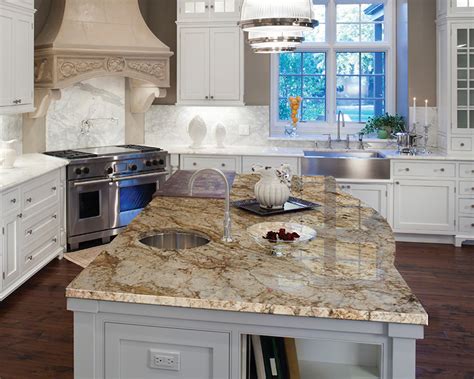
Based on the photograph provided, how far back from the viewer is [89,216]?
5.72 metres

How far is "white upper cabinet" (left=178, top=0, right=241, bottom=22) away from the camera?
21.0ft

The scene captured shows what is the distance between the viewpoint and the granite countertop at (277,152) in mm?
5895

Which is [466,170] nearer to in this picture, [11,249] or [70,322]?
[70,322]

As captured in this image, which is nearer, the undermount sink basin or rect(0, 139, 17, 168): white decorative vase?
rect(0, 139, 17, 168): white decorative vase

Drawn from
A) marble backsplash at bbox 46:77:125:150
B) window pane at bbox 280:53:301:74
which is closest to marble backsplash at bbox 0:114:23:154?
marble backsplash at bbox 46:77:125:150

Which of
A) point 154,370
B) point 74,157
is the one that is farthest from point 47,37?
point 154,370

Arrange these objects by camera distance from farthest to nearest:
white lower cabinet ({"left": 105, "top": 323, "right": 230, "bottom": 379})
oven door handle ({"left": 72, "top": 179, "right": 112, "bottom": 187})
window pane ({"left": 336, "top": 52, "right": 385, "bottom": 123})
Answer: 1. window pane ({"left": 336, "top": 52, "right": 385, "bottom": 123})
2. oven door handle ({"left": 72, "top": 179, "right": 112, "bottom": 187})
3. white lower cabinet ({"left": 105, "top": 323, "right": 230, "bottom": 379})

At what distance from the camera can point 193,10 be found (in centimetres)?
647

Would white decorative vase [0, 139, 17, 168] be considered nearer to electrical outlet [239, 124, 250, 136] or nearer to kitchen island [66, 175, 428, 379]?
kitchen island [66, 175, 428, 379]

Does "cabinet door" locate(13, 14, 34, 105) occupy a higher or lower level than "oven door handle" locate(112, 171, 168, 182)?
higher

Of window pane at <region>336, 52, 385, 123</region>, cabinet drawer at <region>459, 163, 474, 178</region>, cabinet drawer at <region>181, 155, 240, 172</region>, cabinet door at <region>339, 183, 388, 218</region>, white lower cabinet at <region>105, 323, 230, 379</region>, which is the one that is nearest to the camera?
white lower cabinet at <region>105, 323, 230, 379</region>

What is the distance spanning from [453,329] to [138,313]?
2658 mm

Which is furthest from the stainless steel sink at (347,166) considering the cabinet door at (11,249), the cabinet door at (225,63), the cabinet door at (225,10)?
the cabinet door at (11,249)

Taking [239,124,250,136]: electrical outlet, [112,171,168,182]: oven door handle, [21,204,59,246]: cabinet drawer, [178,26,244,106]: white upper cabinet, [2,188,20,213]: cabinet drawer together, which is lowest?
[21,204,59,246]: cabinet drawer
